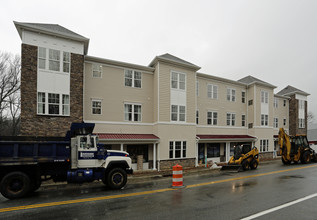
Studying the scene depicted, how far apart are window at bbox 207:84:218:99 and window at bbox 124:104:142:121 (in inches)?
353

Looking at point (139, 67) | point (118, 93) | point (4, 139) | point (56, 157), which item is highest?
point (139, 67)

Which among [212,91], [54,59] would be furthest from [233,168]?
[54,59]

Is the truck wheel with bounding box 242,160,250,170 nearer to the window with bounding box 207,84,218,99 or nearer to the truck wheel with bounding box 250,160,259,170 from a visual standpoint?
the truck wheel with bounding box 250,160,259,170

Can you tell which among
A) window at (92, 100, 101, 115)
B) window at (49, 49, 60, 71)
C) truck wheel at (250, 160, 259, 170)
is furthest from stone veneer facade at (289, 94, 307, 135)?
window at (49, 49, 60, 71)

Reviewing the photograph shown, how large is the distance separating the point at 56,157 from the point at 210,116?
692 inches

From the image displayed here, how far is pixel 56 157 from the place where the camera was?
862cm

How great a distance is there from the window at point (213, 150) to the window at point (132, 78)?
11.3 m

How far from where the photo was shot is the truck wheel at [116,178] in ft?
30.1

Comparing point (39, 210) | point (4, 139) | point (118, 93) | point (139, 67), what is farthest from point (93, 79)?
point (39, 210)

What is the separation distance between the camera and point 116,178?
9352 mm

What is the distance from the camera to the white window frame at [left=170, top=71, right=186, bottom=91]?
18672mm

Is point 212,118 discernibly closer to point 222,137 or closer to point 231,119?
point 222,137

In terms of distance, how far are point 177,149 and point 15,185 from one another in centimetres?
1291

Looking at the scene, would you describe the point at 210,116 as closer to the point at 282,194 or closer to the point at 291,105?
the point at 282,194
